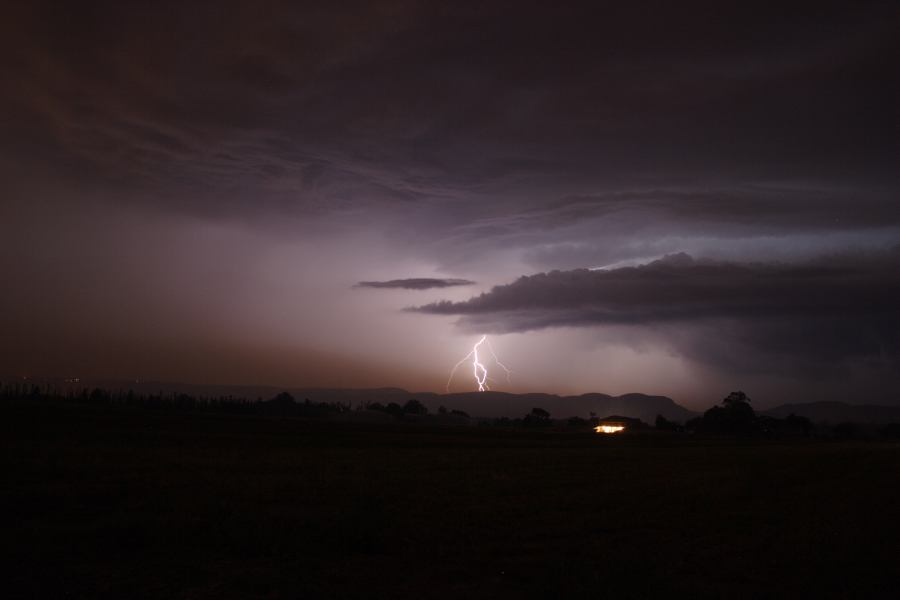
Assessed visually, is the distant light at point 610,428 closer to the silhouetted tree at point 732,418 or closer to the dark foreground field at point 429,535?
the silhouetted tree at point 732,418

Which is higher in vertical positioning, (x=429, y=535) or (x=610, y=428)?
(x=429, y=535)

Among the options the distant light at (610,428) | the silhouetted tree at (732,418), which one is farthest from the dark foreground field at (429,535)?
the silhouetted tree at (732,418)

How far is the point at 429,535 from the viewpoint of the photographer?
15.4m

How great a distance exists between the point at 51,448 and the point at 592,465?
104 ft

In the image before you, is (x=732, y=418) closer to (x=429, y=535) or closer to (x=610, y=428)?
(x=610, y=428)

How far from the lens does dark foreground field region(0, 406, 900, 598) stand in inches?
440

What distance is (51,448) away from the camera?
36188mm

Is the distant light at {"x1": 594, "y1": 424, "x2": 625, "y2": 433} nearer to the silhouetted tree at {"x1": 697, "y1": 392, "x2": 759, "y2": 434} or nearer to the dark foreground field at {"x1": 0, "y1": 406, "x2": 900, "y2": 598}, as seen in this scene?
the silhouetted tree at {"x1": 697, "y1": 392, "x2": 759, "y2": 434}

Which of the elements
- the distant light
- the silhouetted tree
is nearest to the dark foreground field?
the distant light

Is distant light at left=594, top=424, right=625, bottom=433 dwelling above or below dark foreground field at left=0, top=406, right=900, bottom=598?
below

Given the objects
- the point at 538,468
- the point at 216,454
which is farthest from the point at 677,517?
the point at 216,454

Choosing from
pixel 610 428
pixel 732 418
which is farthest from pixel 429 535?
pixel 732 418

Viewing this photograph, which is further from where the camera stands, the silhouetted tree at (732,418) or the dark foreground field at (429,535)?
the silhouetted tree at (732,418)

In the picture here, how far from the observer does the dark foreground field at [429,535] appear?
1118cm
